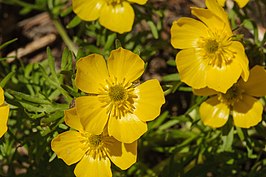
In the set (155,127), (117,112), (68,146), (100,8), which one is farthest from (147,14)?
(68,146)

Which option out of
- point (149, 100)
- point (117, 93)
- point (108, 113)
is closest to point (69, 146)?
point (108, 113)

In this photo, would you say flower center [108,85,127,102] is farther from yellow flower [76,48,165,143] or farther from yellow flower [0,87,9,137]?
yellow flower [0,87,9,137]

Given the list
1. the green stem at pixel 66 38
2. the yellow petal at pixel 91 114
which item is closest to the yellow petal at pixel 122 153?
the yellow petal at pixel 91 114

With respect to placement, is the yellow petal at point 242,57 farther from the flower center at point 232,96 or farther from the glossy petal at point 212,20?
the flower center at point 232,96

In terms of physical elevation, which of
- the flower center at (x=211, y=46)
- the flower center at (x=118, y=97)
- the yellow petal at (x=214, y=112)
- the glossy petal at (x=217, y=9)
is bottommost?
the yellow petal at (x=214, y=112)

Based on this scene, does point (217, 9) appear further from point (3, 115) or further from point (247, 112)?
point (3, 115)
